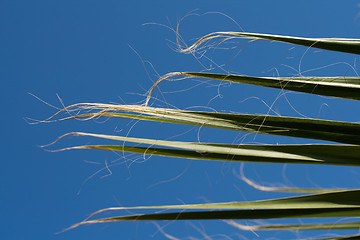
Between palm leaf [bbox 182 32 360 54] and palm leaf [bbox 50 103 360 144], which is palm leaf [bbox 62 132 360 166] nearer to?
palm leaf [bbox 50 103 360 144]

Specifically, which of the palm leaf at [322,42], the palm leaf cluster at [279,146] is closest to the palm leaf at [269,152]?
the palm leaf cluster at [279,146]

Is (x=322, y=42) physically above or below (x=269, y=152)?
above

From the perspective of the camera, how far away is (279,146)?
85cm

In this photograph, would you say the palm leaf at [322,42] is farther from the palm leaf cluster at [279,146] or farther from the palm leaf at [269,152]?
the palm leaf at [269,152]

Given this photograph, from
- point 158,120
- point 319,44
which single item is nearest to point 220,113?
point 158,120

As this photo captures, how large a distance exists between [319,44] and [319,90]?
0.37 feet

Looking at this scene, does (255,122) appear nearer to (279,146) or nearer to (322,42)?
(279,146)

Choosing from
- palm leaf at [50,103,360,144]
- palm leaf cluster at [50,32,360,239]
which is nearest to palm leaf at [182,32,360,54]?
palm leaf cluster at [50,32,360,239]

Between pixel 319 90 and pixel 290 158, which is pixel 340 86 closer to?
pixel 319 90

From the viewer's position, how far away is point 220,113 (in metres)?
0.87

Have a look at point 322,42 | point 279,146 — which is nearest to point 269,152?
point 279,146

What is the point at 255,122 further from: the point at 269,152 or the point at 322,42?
the point at 322,42

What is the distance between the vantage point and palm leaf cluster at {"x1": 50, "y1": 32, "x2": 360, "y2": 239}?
0.80 meters

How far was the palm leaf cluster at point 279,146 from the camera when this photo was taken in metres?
0.80
